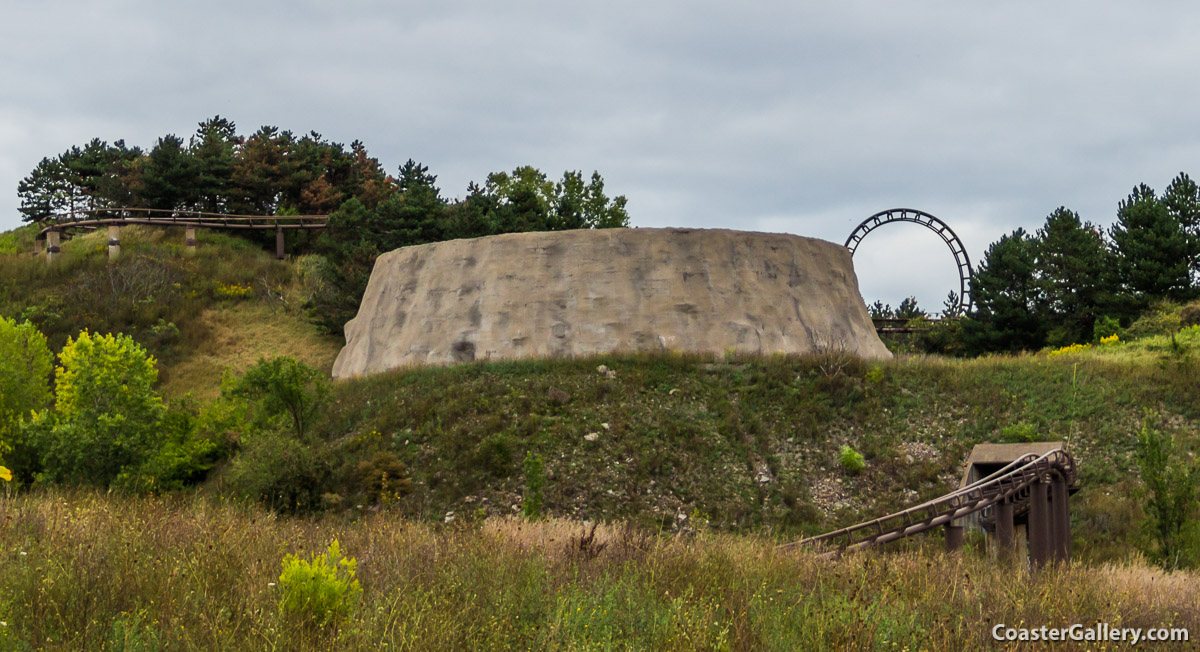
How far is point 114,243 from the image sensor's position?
4341 cm

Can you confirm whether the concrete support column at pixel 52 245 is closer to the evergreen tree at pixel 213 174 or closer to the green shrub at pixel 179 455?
the evergreen tree at pixel 213 174

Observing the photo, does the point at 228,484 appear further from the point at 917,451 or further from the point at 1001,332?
the point at 1001,332

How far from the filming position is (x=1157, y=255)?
118 ft

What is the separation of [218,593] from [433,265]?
817 inches

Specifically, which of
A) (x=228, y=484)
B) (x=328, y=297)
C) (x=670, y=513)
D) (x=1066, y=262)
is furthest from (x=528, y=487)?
(x=1066, y=262)

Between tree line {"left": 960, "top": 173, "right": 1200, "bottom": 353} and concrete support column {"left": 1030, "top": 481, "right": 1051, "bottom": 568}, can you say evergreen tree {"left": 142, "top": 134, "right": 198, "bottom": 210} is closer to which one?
tree line {"left": 960, "top": 173, "right": 1200, "bottom": 353}

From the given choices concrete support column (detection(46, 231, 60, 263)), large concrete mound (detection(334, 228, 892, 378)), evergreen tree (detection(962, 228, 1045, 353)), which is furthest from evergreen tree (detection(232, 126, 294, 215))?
evergreen tree (detection(962, 228, 1045, 353))

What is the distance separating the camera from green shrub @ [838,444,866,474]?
21.7 meters

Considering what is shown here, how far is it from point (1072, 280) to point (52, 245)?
1590 inches

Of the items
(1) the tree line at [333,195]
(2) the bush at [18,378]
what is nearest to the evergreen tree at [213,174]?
(1) the tree line at [333,195]

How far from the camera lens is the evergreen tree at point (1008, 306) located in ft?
124

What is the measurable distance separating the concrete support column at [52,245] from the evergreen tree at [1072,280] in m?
38.5

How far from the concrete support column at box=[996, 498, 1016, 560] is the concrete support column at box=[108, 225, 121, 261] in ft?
122

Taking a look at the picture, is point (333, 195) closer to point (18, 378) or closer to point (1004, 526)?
point (18, 378)
